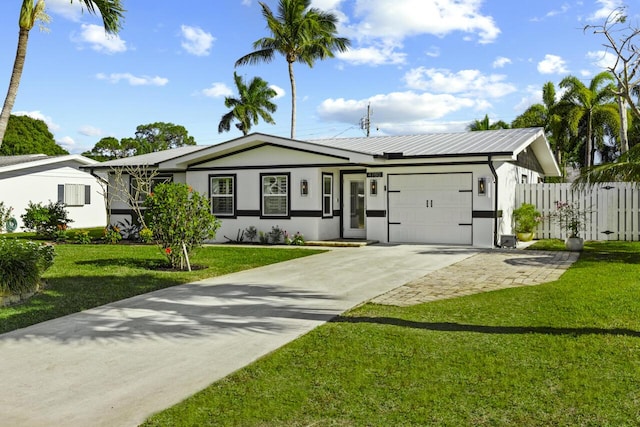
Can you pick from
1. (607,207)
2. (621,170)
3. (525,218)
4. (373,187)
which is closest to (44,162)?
(373,187)

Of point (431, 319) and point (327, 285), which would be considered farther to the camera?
point (327, 285)

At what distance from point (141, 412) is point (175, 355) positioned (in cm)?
141

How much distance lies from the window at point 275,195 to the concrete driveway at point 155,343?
24.5 ft

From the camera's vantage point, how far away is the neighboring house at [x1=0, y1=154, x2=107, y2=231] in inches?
979

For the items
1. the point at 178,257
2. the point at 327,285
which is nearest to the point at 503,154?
the point at 327,285

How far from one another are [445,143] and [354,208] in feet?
11.7

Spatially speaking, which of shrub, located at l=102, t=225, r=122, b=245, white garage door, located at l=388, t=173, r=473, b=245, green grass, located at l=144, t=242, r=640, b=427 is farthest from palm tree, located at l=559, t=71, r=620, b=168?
green grass, located at l=144, t=242, r=640, b=427

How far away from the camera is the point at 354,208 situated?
60.5ft

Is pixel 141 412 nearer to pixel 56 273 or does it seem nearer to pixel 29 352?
pixel 29 352

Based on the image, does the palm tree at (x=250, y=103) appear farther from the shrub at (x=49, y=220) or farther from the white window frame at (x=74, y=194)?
the shrub at (x=49, y=220)

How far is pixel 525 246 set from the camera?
1591 centimetres

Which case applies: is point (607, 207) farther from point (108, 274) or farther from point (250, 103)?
point (250, 103)

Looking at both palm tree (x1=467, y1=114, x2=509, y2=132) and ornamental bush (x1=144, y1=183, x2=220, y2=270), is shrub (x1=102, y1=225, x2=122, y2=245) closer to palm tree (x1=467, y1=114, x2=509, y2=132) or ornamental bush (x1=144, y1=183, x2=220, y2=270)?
ornamental bush (x1=144, y1=183, x2=220, y2=270)

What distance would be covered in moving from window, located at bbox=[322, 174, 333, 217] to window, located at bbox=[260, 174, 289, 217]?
115 cm
